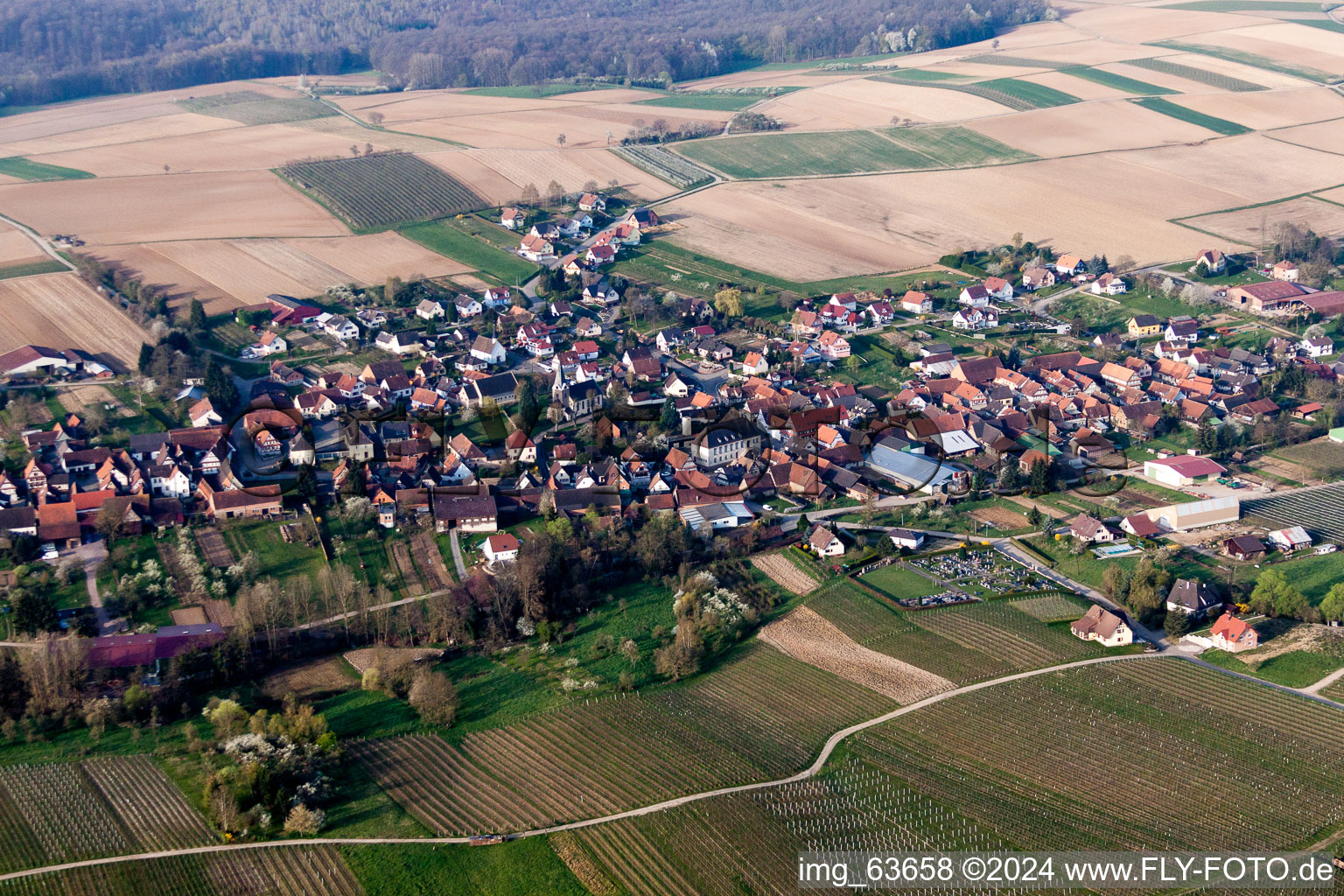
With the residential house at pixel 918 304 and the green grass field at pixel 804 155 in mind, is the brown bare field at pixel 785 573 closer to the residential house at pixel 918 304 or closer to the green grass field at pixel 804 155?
the residential house at pixel 918 304

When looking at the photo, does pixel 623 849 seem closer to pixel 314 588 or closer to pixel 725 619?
pixel 725 619

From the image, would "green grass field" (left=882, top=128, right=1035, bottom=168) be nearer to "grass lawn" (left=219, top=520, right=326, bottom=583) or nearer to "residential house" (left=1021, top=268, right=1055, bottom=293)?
"residential house" (left=1021, top=268, right=1055, bottom=293)

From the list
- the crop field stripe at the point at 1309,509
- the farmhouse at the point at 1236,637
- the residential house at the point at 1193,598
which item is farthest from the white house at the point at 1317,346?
the farmhouse at the point at 1236,637

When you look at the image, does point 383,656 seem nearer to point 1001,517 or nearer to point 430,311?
point 1001,517

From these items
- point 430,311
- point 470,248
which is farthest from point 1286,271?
point 430,311

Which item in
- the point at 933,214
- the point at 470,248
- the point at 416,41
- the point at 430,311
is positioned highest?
the point at 416,41

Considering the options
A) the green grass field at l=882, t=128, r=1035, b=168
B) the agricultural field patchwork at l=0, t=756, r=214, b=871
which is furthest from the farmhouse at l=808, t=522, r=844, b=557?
the green grass field at l=882, t=128, r=1035, b=168

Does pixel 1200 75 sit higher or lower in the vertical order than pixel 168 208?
higher

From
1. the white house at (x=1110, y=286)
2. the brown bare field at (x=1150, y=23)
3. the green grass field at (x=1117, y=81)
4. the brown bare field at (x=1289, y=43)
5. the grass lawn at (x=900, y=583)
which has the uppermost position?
the brown bare field at (x=1150, y=23)
